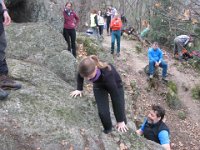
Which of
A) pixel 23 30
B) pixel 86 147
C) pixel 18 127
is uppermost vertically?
pixel 23 30

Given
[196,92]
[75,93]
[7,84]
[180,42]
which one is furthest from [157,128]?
[180,42]

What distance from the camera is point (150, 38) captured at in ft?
63.9

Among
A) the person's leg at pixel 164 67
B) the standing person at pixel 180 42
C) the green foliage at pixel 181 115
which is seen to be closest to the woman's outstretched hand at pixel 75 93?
the green foliage at pixel 181 115

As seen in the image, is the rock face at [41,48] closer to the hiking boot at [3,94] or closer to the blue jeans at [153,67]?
the hiking boot at [3,94]

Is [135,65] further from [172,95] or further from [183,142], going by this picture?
[183,142]

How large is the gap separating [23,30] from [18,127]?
13.5 ft

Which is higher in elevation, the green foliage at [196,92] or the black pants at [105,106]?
the black pants at [105,106]

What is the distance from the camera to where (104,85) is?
4344 mm

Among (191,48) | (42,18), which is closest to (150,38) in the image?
(191,48)

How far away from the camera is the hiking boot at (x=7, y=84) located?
474 cm

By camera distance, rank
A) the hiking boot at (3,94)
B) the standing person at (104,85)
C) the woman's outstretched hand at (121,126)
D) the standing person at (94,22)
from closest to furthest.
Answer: the standing person at (104,85), the hiking boot at (3,94), the woman's outstretched hand at (121,126), the standing person at (94,22)

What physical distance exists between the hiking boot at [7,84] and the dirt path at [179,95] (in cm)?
463

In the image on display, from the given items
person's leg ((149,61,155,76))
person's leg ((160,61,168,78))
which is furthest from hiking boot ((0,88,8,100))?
person's leg ((160,61,168,78))

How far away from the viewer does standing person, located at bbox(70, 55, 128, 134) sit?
408 centimetres
